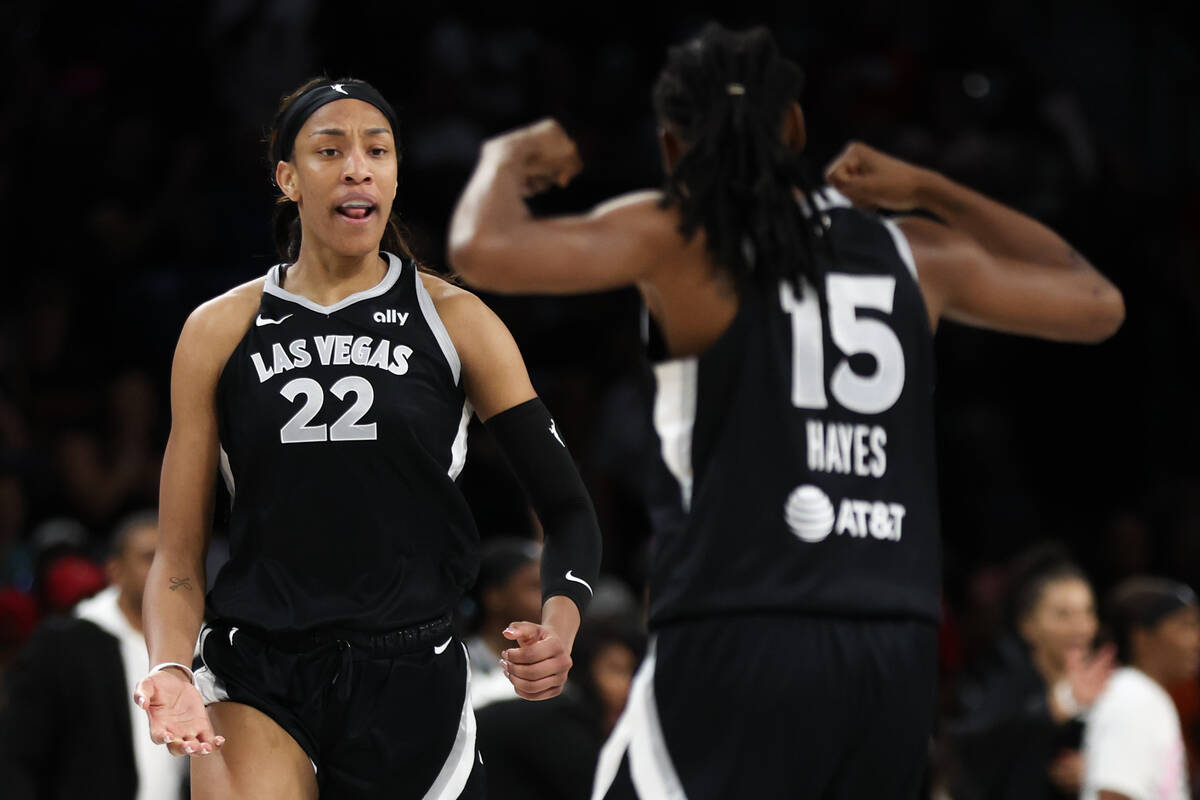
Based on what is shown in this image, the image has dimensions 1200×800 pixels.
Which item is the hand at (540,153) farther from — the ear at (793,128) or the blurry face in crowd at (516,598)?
the blurry face in crowd at (516,598)

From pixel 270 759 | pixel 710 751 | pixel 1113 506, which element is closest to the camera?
pixel 270 759

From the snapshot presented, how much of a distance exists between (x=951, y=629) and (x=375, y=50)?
432 centimetres

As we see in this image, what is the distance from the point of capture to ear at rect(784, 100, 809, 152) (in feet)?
12.7

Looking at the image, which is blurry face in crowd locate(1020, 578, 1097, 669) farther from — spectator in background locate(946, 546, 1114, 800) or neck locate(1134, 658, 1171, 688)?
neck locate(1134, 658, 1171, 688)

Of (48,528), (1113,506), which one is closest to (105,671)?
(48,528)

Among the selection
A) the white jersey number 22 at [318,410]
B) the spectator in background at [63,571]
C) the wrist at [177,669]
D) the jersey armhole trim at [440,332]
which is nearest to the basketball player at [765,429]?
the jersey armhole trim at [440,332]

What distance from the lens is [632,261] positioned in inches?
139

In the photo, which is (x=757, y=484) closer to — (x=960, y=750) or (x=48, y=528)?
(x=960, y=750)

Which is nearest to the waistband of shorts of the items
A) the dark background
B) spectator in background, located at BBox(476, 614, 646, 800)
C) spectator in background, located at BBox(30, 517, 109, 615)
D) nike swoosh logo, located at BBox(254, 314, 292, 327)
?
nike swoosh logo, located at BBox(254, 314, 292, 327)

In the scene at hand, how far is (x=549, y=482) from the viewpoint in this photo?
125 inches

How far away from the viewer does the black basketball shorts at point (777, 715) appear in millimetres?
3420

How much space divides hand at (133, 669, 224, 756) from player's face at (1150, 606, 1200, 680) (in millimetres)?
4548

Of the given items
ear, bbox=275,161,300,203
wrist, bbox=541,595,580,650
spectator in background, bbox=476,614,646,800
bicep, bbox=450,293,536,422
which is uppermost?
ear, bbox=275,161,300,203

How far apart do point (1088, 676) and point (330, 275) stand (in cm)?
392
